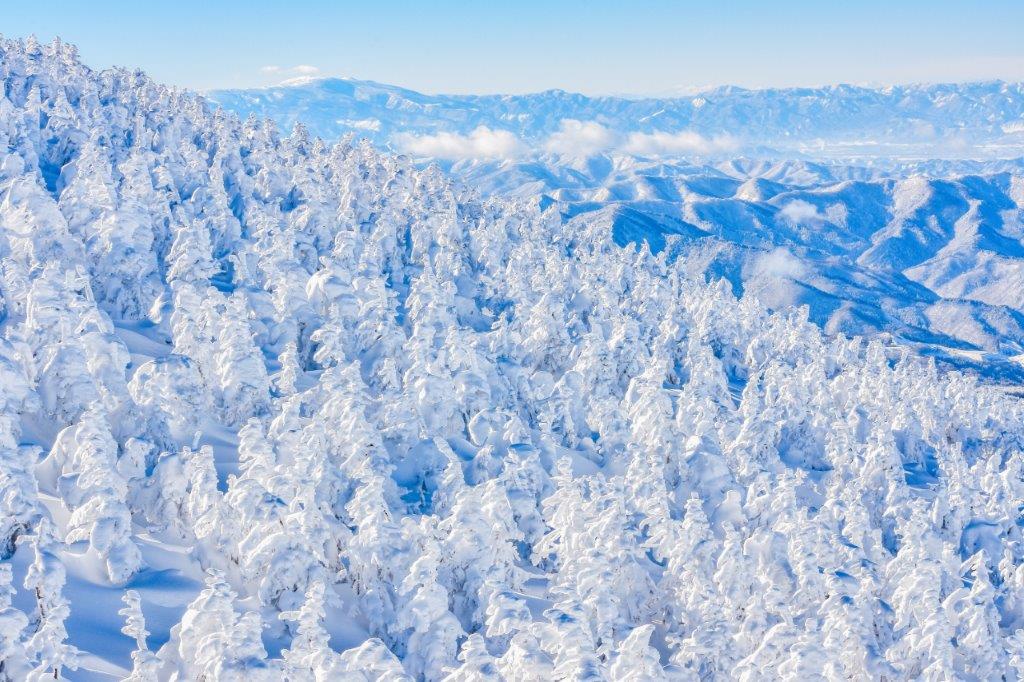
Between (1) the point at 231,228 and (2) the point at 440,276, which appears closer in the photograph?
(1) the point at 231,228

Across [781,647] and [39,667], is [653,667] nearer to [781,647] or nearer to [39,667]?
[781,647]

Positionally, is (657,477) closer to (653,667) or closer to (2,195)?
(653,667)

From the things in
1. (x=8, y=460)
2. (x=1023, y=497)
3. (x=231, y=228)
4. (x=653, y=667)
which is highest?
(x=231, y=228)

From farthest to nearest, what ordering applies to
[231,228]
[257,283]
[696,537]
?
1. [231,228]
2. [257,283]
3. [696,537]

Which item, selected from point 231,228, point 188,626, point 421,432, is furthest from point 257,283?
point 188,626

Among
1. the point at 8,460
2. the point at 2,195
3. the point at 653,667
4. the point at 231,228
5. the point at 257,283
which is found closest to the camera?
the point at 653,667

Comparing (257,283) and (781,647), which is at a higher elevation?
(257,283)
